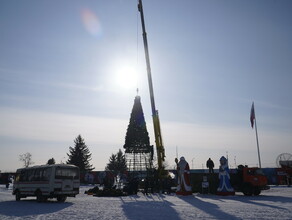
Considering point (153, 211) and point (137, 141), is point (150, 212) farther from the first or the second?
point (137, 141)

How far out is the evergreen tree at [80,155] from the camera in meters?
71.6

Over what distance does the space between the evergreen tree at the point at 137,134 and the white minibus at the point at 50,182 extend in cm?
1845

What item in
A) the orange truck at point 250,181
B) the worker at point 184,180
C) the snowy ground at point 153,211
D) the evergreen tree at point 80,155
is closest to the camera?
the snowy ground at point 153,211

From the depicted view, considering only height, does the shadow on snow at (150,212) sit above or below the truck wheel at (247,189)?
below

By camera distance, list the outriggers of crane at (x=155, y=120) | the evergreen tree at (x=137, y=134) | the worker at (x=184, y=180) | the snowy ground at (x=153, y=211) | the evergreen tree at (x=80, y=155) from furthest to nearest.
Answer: the evergreen tree at (x=80, y=155) < the evergreen tree at (x=137, y=134) < the outriggers of crane at (x=155, y=120) < the worker at (x=184, y=180) < the snowy ground at (x=153, y=211)

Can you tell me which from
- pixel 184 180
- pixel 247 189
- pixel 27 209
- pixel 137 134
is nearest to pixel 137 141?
pixel 137 134

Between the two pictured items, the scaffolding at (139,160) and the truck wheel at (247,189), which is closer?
the truck wheel at (247,189)

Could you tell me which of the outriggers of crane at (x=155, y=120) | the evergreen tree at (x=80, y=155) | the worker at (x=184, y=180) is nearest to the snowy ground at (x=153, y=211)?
the worker at (x=184, y=180)

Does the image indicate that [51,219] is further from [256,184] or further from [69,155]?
[69,155]

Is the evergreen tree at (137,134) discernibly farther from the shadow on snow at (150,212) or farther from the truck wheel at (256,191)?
the shadow on snow at (150,212)

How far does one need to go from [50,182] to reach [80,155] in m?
56.4

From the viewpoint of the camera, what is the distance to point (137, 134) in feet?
128

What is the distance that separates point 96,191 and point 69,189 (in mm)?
9399

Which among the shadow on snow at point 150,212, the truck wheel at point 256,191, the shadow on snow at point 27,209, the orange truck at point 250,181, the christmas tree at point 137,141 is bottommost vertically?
the shadow on snow at point 150,212
